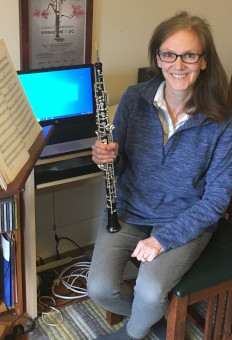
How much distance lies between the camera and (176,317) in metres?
1.56

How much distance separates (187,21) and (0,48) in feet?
2.20

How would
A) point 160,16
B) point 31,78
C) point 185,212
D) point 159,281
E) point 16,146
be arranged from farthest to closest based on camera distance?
point 160,16, point 31,78, point 185,212, point 159,281, point 16,146

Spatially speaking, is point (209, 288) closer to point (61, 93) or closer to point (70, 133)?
point (70, 133)

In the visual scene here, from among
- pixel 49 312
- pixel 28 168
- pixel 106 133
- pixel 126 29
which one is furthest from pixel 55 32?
pixel 49 312

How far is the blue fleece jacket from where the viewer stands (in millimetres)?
1585

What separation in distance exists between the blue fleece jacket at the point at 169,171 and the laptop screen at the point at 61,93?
293mm

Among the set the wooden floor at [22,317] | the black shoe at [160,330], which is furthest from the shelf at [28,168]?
the black shoe at [160,330]

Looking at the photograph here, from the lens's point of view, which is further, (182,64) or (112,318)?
(112,318)

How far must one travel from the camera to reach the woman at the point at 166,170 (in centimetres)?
155

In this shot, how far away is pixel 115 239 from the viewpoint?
5.51 feet

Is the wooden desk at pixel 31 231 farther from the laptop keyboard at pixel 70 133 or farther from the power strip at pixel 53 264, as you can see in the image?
the power strip at pixel 53 264

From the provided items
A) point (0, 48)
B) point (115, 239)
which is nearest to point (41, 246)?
point (115, 239)

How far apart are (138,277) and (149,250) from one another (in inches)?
4.3

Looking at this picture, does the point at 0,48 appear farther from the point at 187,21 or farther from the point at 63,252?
the point at 63,252
